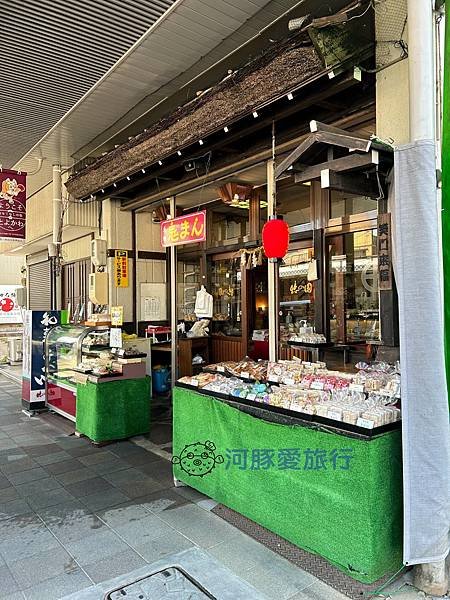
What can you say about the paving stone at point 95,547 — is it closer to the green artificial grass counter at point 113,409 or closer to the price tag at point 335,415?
the price tag at point 335,415

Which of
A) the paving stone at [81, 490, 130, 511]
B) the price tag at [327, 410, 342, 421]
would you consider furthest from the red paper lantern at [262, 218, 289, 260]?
the paving stone at [81, 490, 130, 511]

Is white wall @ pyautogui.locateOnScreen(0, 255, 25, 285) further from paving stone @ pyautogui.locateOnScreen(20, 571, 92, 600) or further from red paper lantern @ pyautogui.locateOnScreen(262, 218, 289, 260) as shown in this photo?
paving stone @ pyautogui.locateOnScreen(20, 571, 92, 600)

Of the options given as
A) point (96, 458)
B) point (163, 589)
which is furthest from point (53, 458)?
point (163, 589)

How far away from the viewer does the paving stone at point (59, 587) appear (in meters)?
2.99

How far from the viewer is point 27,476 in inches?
204

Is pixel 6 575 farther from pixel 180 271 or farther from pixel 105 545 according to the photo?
pixel 180 271

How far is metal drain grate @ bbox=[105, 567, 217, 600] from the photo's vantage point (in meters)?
2.91

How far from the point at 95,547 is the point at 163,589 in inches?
33.6

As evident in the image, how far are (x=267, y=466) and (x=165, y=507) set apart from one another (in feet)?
4.20

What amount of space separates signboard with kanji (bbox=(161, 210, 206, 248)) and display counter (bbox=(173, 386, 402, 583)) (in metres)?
2.79

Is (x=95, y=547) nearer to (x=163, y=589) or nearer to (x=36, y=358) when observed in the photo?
(x=163, y=589)

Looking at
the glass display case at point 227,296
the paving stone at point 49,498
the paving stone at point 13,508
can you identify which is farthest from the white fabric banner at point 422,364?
the glass display case at point 227,296

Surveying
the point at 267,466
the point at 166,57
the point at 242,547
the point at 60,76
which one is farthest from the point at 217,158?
the point at 242,547

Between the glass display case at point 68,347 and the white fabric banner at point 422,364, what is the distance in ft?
17.2
